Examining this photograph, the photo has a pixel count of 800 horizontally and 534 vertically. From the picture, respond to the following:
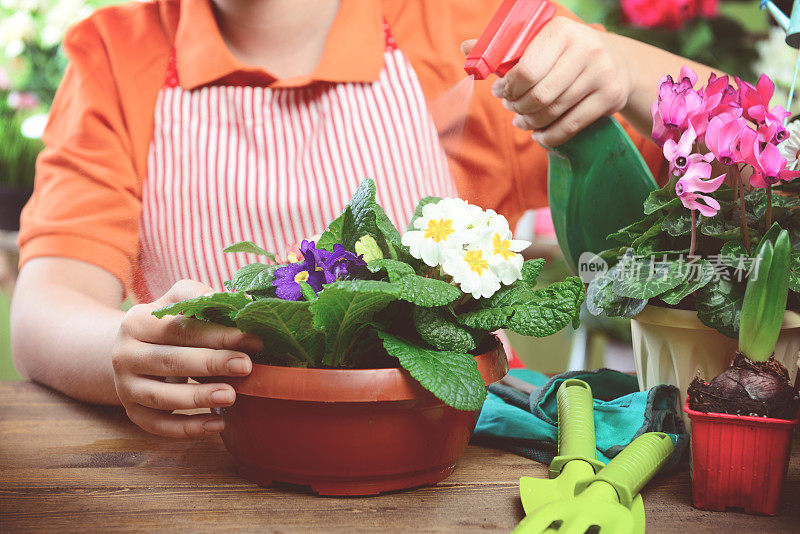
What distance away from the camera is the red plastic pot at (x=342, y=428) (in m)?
0.48

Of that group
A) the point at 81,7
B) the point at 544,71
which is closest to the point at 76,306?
the point at 544,71

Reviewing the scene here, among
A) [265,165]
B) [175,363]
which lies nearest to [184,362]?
[175,363]

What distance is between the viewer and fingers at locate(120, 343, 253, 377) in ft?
1.60

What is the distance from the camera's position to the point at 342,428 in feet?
1.61

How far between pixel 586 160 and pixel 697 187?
0.17 meters

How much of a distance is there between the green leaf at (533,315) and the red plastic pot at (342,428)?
4 cm

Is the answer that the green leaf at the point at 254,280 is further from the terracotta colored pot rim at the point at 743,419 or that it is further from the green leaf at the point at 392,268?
the terracotta colored pot rim at the point at 743,419

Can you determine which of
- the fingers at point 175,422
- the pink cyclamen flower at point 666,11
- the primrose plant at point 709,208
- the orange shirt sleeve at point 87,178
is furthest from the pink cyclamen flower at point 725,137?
the pink cyclamen flower at point 666,11

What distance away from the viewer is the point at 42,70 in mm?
2098

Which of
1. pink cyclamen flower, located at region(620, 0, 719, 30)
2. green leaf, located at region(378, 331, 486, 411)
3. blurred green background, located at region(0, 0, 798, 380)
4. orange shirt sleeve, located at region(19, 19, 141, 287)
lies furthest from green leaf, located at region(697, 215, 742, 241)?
pink cyclamen flower, located at region(620, 0, 719, 30)

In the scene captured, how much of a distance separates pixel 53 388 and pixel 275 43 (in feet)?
1.83

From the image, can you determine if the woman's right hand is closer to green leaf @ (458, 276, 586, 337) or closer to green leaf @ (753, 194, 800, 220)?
green leaf @ (458, 276, 586, 337)

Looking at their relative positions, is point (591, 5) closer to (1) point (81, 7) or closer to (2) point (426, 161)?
(2) point (426, 161)

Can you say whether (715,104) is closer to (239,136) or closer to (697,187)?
(697,187)
